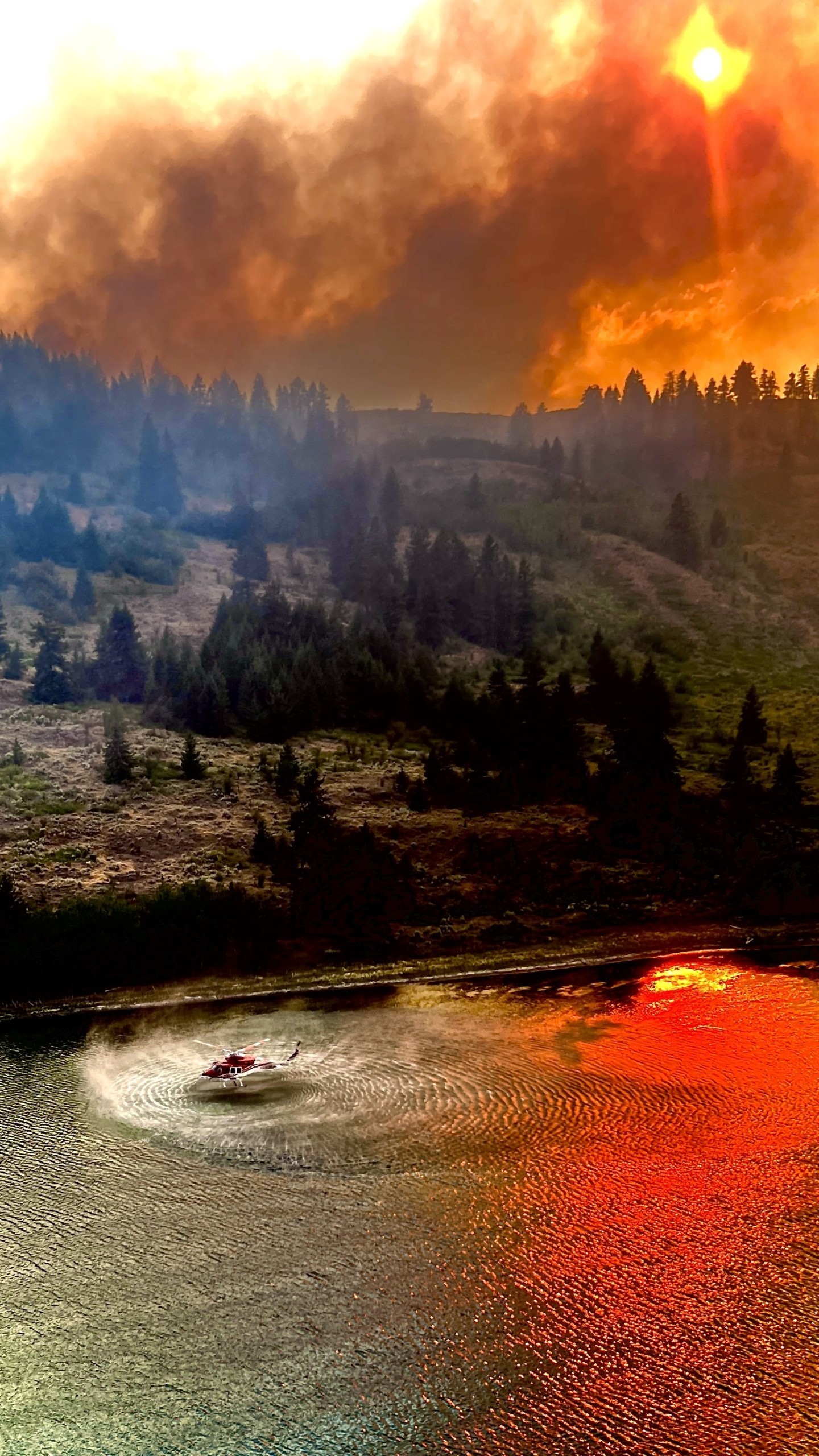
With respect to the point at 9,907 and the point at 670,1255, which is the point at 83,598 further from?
the point at 670,1255

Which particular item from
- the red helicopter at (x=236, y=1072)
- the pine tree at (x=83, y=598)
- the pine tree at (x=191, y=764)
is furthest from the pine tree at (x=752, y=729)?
the pine tree at (x=83, y=598)

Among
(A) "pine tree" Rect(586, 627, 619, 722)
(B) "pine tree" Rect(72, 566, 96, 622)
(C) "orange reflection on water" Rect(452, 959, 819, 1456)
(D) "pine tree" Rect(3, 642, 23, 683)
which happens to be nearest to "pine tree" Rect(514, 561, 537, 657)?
(A) "pine tree" Rect(586, 627, 619, 722)

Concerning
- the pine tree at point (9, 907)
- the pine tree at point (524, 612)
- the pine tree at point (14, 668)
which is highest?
the pine tree at point (524, 612)

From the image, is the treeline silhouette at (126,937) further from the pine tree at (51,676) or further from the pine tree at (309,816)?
the pine tree at (51,676)

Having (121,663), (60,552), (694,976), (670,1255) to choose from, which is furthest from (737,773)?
(60,552)

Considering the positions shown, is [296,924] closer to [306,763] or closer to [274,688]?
[306,763]

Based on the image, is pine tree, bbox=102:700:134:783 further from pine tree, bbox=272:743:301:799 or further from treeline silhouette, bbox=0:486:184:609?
treeline silhouette, bbox=0:486:184:609
